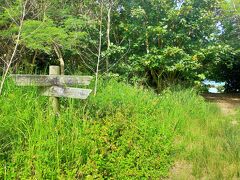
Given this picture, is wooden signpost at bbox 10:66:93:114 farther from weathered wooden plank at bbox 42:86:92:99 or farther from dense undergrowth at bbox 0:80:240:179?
dense undergrowth at bbox 0:80:240:179

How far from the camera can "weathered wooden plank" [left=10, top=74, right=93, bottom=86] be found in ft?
13.3

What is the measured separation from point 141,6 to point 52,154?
17.9 ft

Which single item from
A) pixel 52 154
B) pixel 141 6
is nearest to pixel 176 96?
pixel 141 6

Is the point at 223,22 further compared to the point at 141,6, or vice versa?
the point at 223,22

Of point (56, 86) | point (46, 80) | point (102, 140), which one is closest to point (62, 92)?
point (56, 86)

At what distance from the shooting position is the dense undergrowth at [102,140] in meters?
3.09

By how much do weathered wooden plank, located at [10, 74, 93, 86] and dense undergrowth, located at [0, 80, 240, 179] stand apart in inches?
9.9

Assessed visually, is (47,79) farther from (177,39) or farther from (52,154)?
(177,39)

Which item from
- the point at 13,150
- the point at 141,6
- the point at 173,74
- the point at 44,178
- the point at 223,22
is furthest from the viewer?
the point at 223,22

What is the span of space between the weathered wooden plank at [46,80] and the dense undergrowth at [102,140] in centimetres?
25

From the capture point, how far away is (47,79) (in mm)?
4141

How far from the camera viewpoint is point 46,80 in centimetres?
414

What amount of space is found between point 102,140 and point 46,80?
1290 millimetres

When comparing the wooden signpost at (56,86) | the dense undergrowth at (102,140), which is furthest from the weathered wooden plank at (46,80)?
the dense undergrowth at (102,140)
